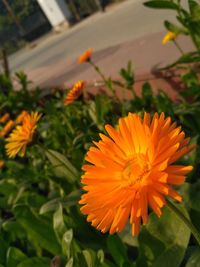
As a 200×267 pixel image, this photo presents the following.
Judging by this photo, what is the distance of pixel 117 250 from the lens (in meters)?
1.35

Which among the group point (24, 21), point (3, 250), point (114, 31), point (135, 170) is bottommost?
point (24, 21)

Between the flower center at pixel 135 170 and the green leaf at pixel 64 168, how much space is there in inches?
39.8

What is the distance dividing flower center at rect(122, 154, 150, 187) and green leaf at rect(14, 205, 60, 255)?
0.89 m

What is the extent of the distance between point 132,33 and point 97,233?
16.1 ft

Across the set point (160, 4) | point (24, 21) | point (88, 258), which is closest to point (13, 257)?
point (88, 258)

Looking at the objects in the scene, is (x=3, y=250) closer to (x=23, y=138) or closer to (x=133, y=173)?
(x=23, y=138)

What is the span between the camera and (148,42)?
3.91 m

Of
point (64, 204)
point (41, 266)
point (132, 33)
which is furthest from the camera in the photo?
point (132, 33)

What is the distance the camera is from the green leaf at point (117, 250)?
1.34 metres

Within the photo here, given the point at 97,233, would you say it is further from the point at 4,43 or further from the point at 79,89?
the point at 4,43

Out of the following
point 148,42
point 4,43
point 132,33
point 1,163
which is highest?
point 1,163

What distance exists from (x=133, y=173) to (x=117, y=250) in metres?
0.64

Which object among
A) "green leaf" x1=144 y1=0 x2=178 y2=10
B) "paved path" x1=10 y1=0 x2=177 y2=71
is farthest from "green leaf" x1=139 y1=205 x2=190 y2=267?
"paved path" x1=10 y1=0 x2=177 y2=71

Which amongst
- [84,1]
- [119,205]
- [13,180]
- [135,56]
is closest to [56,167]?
[13,180]
